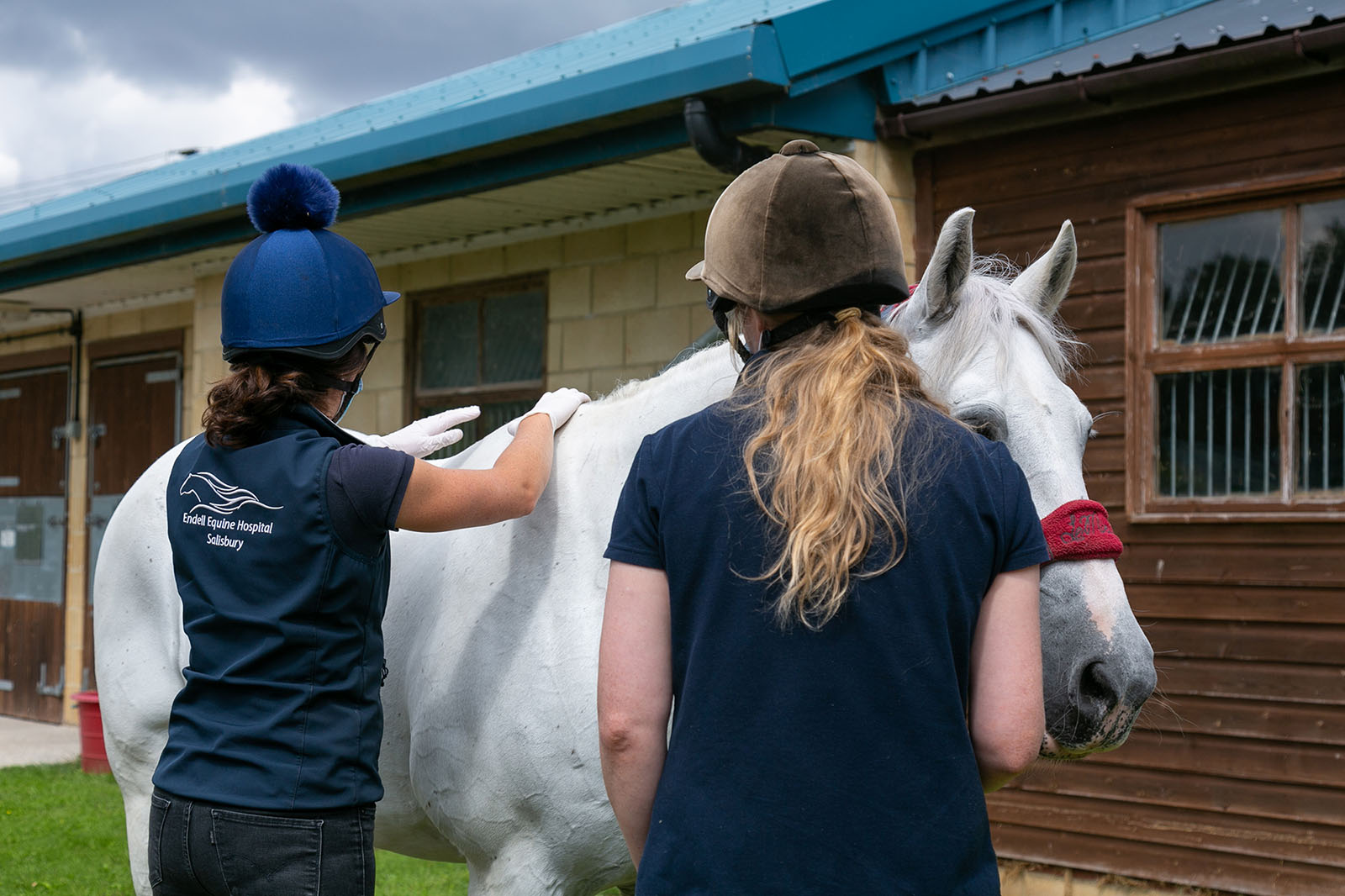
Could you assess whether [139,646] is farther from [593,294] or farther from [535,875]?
[593,294]

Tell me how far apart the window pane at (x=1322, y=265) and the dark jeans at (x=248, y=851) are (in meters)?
4.27

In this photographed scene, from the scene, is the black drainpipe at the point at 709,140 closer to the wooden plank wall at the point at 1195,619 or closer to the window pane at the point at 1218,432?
the wooden plank wall at the point at 1195,619

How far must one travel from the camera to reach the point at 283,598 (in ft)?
6.56

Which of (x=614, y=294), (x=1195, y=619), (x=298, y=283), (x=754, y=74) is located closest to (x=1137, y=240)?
(x=1195, y=619)

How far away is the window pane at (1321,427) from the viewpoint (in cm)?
477

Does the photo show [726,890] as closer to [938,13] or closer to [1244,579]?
[1244,579]

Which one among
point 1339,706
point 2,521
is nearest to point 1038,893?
point 1339,706

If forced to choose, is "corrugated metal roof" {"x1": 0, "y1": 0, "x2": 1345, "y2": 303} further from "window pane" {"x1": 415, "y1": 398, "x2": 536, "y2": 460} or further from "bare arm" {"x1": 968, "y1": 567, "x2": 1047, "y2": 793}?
"bare arm" {"x1": 968, "y1": 567, "x2": 1047, "y2": 793}

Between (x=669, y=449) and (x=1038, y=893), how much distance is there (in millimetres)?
4500

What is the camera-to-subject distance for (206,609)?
2.06 metres

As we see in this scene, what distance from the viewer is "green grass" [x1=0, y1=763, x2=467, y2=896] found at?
5527mm

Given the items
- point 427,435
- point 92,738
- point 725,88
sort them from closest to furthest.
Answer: point 427,435 < point 725,88 < point 92,738

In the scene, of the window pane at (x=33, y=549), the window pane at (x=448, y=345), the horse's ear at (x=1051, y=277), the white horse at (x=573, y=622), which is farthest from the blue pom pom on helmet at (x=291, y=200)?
the window pane at (x=33, y=549)

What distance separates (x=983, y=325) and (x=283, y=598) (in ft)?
4.04
